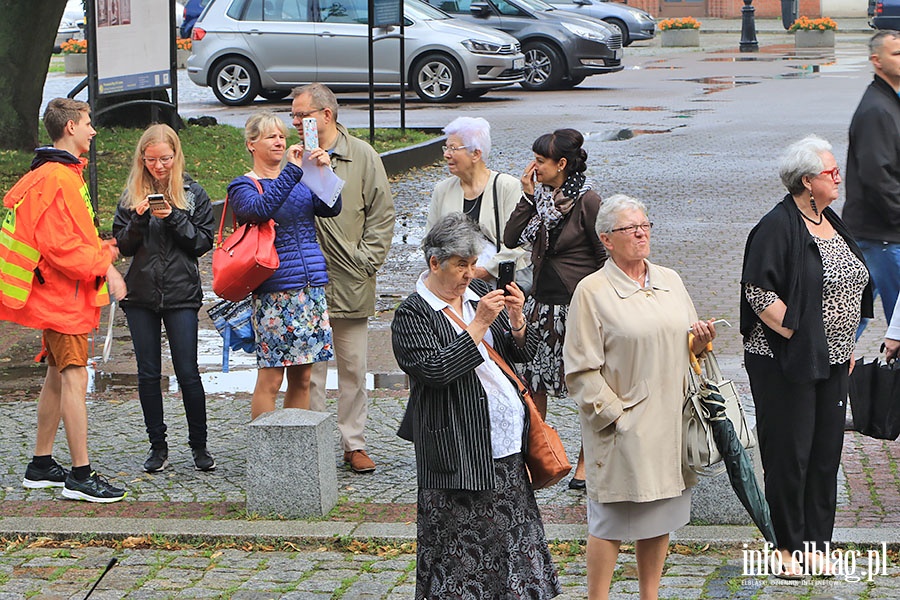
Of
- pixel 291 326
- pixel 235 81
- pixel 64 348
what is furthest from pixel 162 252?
pixel 235 81

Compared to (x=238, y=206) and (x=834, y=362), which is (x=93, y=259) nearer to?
(x=238, y=206)

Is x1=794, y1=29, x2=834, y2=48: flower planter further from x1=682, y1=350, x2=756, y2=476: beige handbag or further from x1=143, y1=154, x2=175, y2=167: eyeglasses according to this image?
x1=682, y1=350, x2=756, y2=476: beige handbag

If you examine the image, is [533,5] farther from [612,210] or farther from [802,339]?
[612,210]

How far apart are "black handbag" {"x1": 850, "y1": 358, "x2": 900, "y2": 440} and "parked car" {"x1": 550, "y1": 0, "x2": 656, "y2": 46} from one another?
27674 mm

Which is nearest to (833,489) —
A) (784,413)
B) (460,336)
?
(784,413)

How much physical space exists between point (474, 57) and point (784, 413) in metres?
18.5

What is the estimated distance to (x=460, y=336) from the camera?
4961 mm

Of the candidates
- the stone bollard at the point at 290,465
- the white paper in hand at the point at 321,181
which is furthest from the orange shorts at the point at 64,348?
the white paper in hand at the point at 321,181

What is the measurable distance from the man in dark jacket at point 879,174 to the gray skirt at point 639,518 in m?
2.68

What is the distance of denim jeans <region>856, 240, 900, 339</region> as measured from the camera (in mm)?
7516

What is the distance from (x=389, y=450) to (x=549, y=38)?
19.3 m

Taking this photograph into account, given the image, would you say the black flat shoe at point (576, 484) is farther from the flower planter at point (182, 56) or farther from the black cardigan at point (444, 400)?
the flower planter at point (182, 56)

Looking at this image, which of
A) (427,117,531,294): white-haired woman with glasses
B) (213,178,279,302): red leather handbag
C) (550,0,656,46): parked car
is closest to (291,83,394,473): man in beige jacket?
(427,117,531,294): white-haired woman with glasses

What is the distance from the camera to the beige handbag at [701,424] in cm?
522
